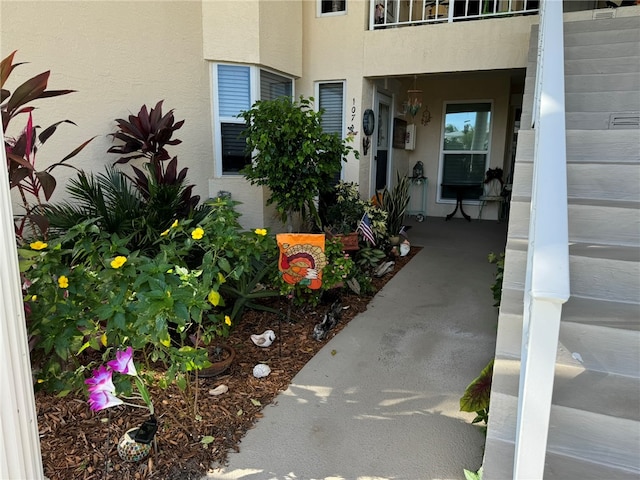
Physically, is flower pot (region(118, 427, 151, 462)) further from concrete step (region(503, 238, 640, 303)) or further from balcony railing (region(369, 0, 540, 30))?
balcony railing (region(369, 0, 540, 30))

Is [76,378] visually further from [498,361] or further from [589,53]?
[589,53]

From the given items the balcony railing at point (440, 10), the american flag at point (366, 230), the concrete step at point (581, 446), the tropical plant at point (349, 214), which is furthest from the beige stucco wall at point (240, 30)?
the concrete step at point (581, 446)

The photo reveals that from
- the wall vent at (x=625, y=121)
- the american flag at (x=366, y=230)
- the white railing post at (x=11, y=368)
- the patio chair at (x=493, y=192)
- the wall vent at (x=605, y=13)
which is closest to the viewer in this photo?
the white railing post at (x=11, y=368)

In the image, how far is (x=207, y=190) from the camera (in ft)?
17.3

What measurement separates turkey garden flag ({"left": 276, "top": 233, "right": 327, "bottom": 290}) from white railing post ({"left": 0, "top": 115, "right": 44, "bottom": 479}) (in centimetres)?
226

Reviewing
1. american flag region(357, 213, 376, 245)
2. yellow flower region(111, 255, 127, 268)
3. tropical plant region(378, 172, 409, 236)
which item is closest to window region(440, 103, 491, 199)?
tropical plant region(378, 172, 409, 236)

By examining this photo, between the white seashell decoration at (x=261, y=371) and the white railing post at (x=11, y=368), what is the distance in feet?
5.14

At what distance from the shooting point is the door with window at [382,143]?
6.95 m

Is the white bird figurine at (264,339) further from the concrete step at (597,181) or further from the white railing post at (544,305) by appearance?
the white railing post at (544,305)

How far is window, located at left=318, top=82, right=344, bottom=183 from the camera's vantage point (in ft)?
20.9

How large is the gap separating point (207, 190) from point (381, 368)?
3422 millimetres

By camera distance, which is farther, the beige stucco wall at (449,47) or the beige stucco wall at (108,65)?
the beige stucco wall at (449,47)

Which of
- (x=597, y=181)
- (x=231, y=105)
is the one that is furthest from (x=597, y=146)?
(x=231, y=105)

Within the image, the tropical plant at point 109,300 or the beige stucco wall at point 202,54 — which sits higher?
the beige stucco wall at point 202,54
